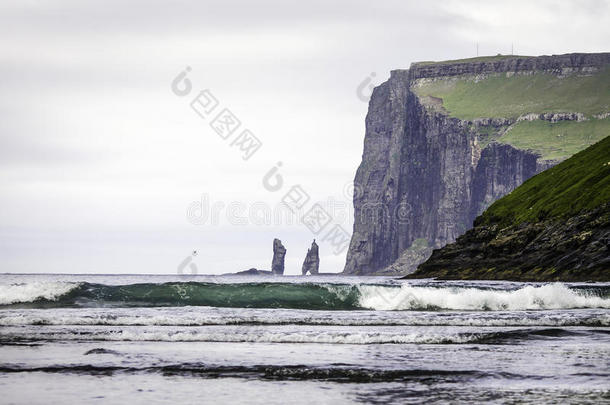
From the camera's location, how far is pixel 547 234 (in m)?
120

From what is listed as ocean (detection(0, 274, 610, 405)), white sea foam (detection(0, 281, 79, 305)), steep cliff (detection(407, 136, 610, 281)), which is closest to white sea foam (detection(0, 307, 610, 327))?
ocean (detection(0, 274, 610, 405))

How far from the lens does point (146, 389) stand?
18094mm

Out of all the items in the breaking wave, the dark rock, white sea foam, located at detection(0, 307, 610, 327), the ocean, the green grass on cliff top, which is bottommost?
the ocean

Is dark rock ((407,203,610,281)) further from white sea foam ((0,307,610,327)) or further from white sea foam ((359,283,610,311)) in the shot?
white sea foam ((0,307,610,327))

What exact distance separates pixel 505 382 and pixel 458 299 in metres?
35.2

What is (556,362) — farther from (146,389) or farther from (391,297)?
(391,297)

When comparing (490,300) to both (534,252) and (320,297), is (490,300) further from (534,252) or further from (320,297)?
(534,252)

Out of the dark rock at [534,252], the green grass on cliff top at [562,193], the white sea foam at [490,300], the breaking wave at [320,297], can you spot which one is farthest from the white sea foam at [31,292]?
the green grass on cliff top at [562,193]

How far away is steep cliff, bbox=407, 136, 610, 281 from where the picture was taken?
333 ft

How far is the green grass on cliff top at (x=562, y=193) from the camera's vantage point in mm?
124062

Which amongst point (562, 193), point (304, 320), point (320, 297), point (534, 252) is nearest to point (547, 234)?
point (534, 252)

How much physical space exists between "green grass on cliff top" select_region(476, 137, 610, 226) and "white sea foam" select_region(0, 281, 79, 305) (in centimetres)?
8135

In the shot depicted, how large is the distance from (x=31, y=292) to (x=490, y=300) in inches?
1267

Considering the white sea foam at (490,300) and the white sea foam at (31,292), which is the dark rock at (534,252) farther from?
the white sea foam at (31,292)
